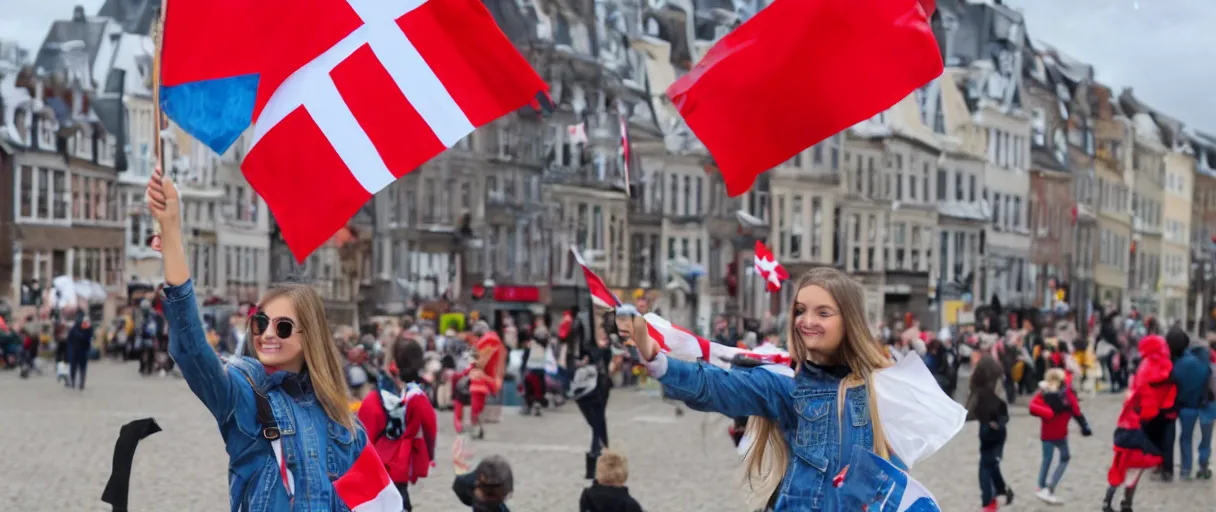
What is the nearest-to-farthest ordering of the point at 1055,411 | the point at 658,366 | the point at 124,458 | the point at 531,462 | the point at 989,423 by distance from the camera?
the point at 658,366
the point at 124,458
the point at 989,423
the point at 1055,411
the point at 531,462

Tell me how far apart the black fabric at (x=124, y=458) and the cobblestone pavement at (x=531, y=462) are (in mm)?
3625

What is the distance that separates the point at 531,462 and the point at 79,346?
42.2 ft

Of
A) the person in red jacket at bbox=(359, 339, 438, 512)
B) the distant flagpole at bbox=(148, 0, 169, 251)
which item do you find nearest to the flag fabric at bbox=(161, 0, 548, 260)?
the distant flagpole at bbox=(148, 0, 169, 251)

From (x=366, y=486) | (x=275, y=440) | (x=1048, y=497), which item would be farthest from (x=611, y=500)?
(x=1048, y=497)

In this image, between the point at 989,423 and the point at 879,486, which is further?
the point at 989,423

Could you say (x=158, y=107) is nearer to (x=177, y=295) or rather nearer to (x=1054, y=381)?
(x=177, y=295)

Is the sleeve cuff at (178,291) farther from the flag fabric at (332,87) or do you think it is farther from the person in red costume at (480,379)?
the person in red costume at (480,379)

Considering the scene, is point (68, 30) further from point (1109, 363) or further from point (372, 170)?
point (372, 170)

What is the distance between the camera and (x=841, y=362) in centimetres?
506

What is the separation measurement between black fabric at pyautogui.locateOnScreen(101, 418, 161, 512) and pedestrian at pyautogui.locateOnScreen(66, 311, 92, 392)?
73.5 ft

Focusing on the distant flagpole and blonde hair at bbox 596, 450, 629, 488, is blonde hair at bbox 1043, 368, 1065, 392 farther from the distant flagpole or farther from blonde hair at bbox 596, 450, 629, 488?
the distant flagpole

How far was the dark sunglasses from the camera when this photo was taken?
5066 mm

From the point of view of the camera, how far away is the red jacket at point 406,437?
827 centimetres

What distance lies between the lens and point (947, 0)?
6159cm
